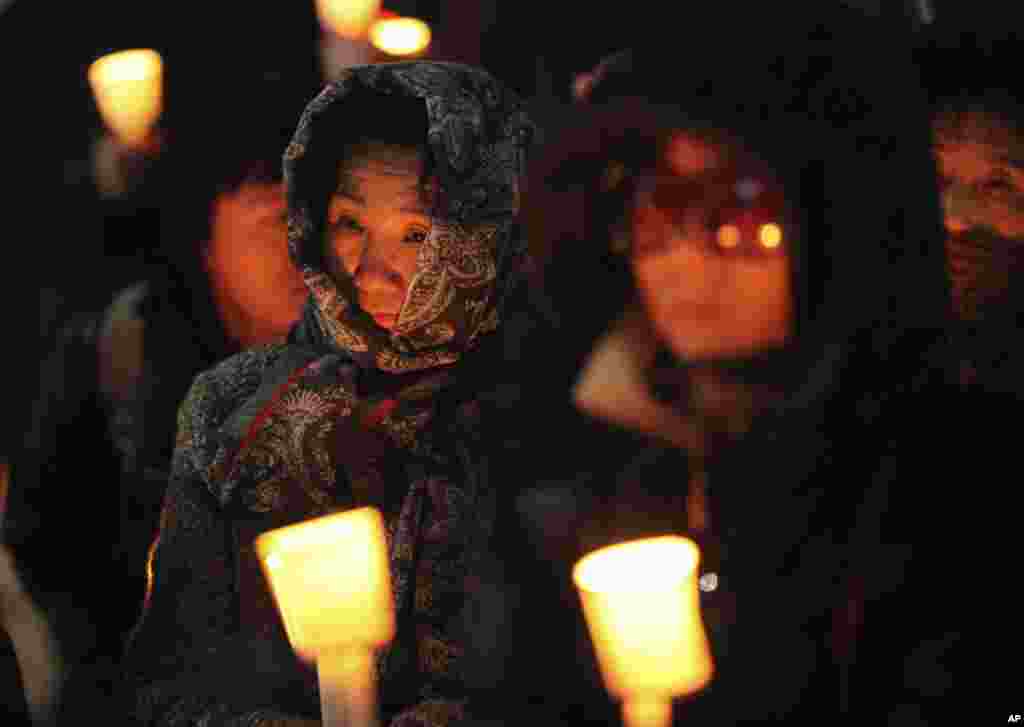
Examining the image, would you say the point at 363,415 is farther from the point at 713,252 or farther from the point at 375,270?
the point at 713,252

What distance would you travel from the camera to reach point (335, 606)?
204cm

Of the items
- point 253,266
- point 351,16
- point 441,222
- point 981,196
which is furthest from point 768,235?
point 351,16

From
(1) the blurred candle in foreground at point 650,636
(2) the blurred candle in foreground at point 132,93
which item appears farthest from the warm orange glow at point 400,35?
(1) the blurred candle in foreground at point 650,636

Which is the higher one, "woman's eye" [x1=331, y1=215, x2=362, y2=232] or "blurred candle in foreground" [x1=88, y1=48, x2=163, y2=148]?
"blurred candle in foreground" [x1=88, y1=48, x2=163, y2=148]

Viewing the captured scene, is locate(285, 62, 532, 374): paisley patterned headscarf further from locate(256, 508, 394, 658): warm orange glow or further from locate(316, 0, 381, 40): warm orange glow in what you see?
locate(316, 0, 381, 40): warm orange glow

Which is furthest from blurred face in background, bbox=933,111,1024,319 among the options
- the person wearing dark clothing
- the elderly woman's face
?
the elderly woman's face

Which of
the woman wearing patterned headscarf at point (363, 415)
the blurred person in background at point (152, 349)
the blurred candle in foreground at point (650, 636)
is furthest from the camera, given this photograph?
the blurred person in background at point (152, 349)

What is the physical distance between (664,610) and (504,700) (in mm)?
602

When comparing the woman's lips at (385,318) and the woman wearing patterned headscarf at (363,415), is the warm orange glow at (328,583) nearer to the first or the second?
the woman wearing patterned headscarf at (363,415)

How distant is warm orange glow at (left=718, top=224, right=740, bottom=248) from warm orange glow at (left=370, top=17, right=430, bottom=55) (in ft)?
4.17

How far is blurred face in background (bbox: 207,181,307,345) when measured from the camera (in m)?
3.10

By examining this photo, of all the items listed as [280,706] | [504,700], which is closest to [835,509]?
[504,700]

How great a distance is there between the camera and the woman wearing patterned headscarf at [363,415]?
2.49m

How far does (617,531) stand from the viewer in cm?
233
